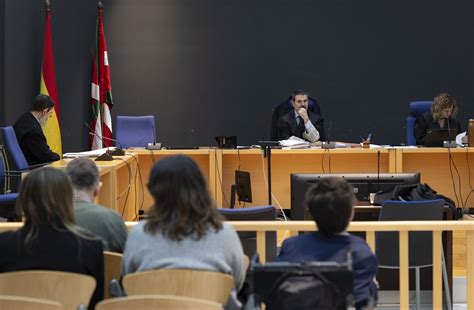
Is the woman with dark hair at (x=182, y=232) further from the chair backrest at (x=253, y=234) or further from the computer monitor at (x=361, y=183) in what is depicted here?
the computer monitor at (x=361, y=183)

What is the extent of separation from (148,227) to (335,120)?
26.4 feet

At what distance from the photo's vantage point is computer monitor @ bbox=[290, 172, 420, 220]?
582 centimetres

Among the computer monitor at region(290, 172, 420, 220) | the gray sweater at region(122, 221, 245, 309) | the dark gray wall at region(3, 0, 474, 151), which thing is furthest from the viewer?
the dark gray wall at region(3, 0, 474, 151)

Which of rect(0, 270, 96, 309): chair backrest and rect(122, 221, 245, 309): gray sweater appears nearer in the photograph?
rect(0, 270, 96, 309): chair backrest

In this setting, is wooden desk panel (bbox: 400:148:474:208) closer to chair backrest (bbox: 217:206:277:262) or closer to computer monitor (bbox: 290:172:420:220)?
computer monitor (bbox: 290:172:420:220)

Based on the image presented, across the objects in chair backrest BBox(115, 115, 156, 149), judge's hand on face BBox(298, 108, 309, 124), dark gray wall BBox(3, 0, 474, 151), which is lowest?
chair backrest BBox(115, 115, 156, 149)

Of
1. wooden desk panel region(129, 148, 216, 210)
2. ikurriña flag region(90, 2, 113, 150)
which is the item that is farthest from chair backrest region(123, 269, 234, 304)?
ikurriña flag region(90, 2, 113, 150)

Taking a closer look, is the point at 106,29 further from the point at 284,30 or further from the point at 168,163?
the point at 168,163

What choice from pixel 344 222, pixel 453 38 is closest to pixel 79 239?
pixel 344 222

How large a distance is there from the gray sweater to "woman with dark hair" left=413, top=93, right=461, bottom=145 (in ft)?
19.2

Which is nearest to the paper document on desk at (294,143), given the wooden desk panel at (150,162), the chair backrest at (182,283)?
the wooden desk panel at (150,162)

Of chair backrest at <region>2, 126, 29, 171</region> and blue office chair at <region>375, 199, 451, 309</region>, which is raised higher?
chair backrest at <region>2, 126, 29, 171</region>

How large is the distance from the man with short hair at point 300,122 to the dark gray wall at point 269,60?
1909mm

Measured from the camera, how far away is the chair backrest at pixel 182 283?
285 centimetres
